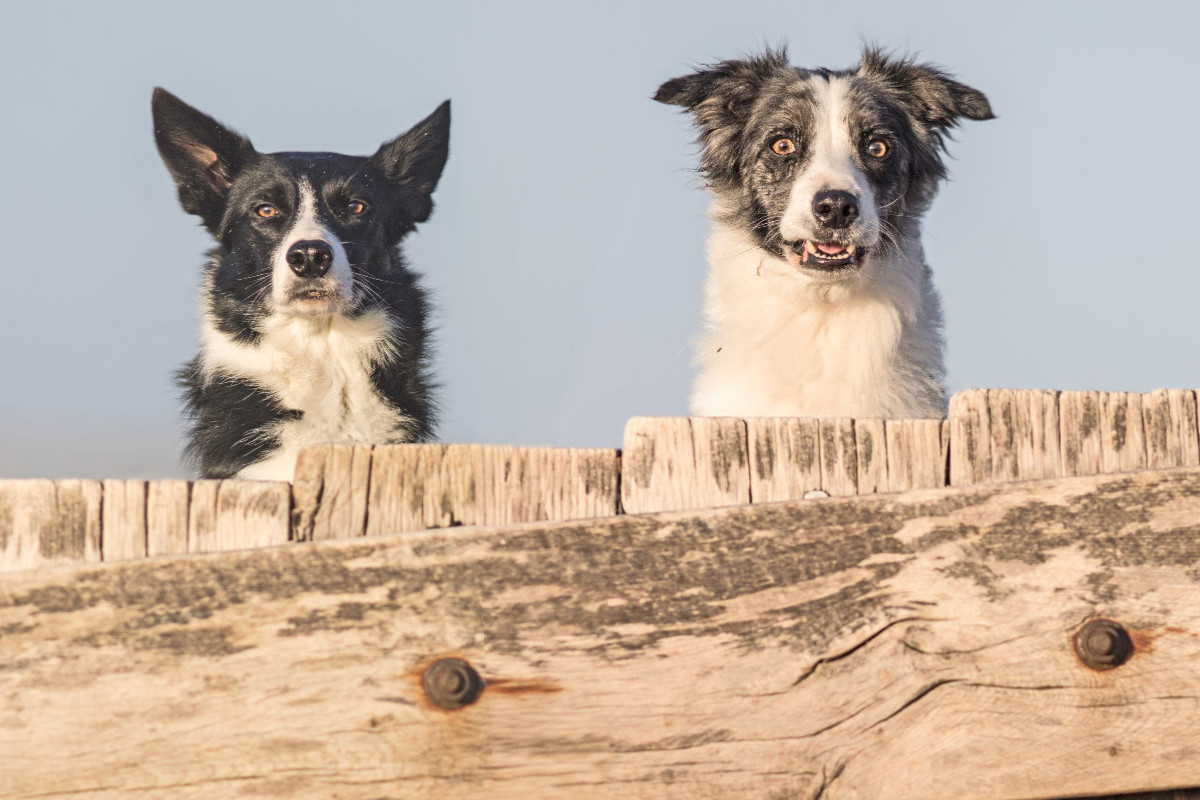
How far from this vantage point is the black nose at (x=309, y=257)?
240 inches

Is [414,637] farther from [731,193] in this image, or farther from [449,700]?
[731,193]

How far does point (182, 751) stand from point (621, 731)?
3.03 ft

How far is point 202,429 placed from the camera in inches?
243

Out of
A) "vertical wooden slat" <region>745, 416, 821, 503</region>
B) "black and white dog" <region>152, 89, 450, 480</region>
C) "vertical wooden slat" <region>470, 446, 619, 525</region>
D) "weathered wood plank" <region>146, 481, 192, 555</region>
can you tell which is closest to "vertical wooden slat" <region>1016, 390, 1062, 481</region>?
"vertical wooden slat" <region>745, 416, 821, 503</region>

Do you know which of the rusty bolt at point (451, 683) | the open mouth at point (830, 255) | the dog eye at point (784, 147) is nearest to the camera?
the rusty bolt at point (451, 683)

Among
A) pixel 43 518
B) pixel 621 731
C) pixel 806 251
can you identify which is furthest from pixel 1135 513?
pixel 806 251

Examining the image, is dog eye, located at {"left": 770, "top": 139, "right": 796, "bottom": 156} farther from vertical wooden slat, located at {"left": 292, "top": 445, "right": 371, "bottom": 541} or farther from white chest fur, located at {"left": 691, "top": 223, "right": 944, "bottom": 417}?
vertical wooden slat, located at {"left": 292, "top": 445, "right": 371, "bottom": 541}

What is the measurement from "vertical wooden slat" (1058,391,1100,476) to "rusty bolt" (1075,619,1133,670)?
1.22 feet

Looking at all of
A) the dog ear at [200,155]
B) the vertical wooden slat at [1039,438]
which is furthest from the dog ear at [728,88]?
the vertical wooden slat at [1039,438]

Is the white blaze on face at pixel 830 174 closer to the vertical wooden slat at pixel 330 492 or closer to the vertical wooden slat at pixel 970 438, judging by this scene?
the vertical wooden slat at pixel 970 438

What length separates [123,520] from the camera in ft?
9.15

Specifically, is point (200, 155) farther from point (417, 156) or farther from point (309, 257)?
point (417, 156)

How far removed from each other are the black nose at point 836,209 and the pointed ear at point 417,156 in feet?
6.74

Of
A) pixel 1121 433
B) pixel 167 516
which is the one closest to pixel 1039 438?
pixel 1121 433
